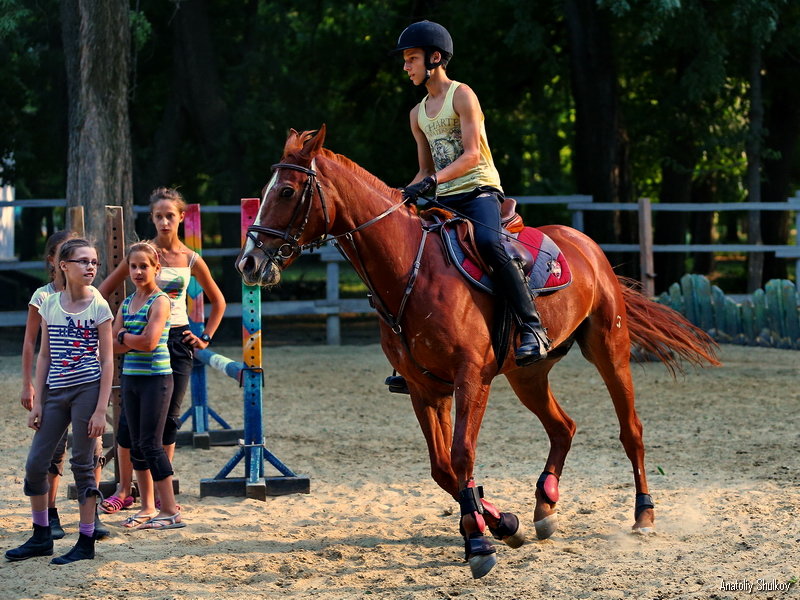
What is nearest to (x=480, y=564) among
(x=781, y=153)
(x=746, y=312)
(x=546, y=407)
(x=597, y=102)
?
(x=546, y=407)

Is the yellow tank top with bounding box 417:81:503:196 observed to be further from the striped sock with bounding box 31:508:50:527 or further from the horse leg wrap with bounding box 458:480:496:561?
the striped sock with bounding box 31:508:50:527

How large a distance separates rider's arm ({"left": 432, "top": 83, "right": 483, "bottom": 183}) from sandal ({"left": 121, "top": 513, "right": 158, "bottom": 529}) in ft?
8.84

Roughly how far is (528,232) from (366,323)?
47.8 feet

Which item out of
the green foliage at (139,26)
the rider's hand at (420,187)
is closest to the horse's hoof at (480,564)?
the rider's hand at (420,187)

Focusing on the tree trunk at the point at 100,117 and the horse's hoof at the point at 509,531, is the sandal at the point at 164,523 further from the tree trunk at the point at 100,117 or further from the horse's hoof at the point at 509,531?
the tree trunk at the point at 100,117

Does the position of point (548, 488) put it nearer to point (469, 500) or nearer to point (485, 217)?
point (469, 500)

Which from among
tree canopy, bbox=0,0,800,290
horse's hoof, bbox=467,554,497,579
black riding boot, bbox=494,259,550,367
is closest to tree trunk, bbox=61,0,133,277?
tree canopy, bbox=0,0,800,290

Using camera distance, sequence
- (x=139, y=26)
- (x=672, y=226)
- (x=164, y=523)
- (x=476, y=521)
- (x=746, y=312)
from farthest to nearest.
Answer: (x=672, y=226), (x=139, y=26), (x=746, y=312), (x=164, y=523), (x=476, y=521)

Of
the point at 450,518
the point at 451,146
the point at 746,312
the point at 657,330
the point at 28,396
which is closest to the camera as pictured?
the point at 28,396

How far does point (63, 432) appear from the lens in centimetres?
548

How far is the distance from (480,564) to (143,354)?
2.29 meters

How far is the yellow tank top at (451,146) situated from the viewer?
18.5 ft

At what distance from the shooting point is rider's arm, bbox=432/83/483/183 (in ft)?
18.0

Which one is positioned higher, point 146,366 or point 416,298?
point 416,298
